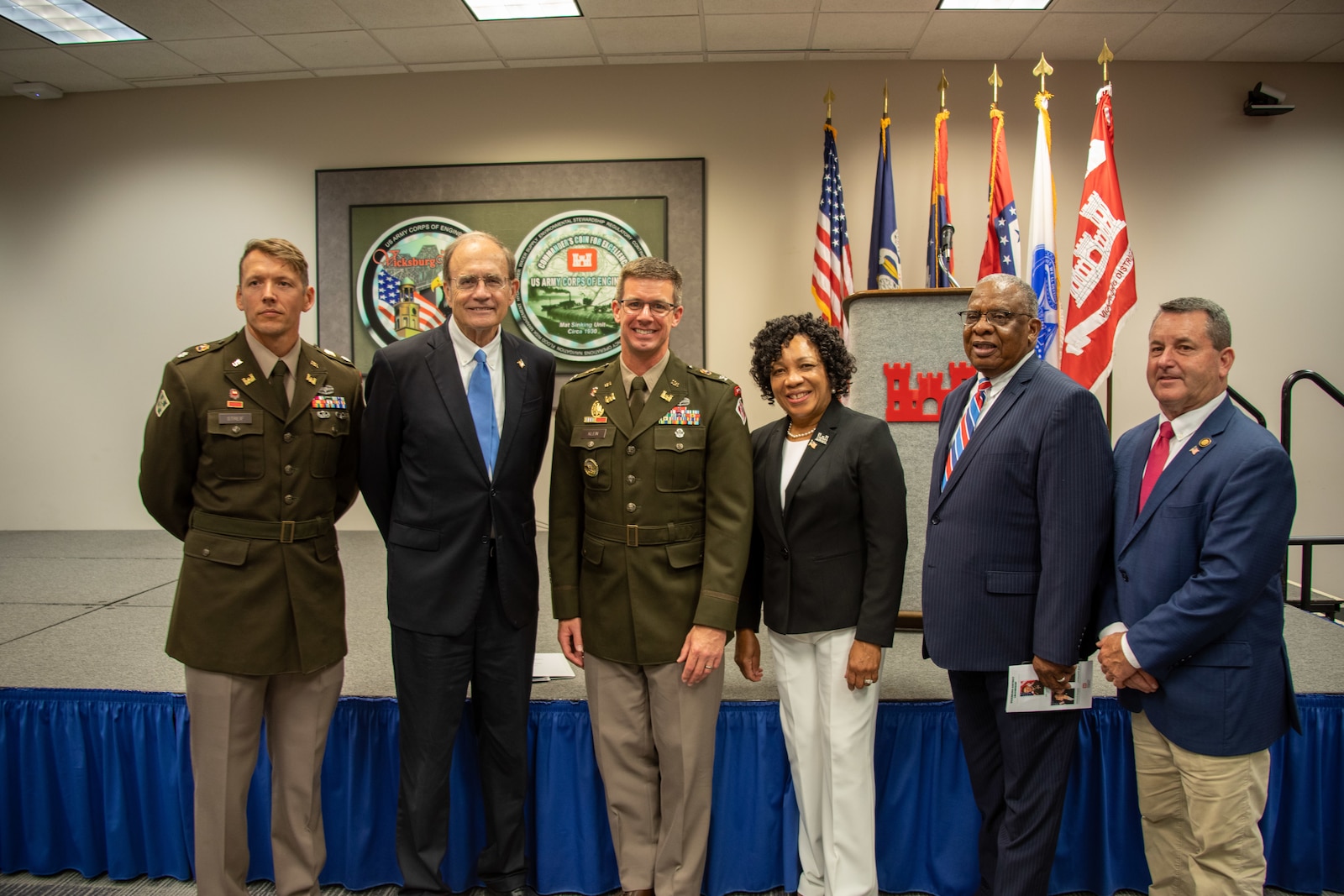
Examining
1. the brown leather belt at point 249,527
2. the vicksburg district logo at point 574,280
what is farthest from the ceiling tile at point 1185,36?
the brown leather belt at point 249,527

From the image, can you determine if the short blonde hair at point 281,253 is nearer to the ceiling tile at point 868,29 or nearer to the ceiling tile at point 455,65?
the ceiling tile at point 868,29

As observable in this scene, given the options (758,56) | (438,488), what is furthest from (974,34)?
(438,488)

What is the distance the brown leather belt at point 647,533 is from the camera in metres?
1.72

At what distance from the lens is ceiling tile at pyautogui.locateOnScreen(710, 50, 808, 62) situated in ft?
15.8

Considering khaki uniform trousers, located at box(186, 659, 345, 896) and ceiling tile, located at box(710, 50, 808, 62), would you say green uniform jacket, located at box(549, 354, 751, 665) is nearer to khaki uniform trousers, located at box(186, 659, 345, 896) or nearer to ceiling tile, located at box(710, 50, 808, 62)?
khaki uniform trousers, located at box(186, 659, 345, 896)

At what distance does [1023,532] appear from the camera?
5.15 ft

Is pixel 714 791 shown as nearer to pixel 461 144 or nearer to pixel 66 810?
pixel 66 810

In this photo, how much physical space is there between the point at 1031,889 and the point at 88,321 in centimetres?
662

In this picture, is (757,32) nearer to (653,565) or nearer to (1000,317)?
(1000,317)

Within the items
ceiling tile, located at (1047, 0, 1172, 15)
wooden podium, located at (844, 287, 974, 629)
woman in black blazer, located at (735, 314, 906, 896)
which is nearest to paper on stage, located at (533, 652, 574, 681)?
woman in black blazer, located at (735, 314, 906, 896)

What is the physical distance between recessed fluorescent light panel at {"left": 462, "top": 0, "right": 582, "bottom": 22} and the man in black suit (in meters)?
3.20

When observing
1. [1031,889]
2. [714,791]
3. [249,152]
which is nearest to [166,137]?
[249,152]

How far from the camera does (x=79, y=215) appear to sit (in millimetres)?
5496

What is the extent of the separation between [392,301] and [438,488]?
385cm
